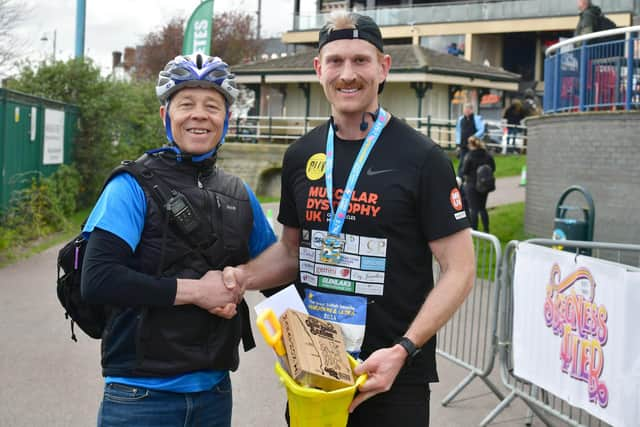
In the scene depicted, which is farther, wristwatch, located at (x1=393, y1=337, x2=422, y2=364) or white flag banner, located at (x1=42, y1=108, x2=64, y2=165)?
white flag banner, located at (x1=42, y1=108, x2=64, y2=165)

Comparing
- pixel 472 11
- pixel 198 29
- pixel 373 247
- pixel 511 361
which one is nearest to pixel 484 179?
pixel 198 29

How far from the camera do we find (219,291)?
3.05m

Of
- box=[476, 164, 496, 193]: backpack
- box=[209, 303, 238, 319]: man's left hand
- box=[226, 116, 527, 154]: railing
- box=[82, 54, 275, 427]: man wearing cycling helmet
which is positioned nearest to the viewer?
box=[82, 54, 275, 427]: man wearing cycling helmet

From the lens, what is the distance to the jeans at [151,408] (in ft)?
9.85

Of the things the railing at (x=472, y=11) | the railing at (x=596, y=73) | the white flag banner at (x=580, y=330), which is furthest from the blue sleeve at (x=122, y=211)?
the railing at (x=472, y=11)

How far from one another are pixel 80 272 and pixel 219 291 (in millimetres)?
542

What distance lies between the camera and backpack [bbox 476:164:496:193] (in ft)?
46.4

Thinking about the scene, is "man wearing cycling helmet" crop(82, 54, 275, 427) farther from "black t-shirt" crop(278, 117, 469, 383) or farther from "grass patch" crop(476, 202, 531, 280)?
"grass patch" crop(476, 202, 531, 280)

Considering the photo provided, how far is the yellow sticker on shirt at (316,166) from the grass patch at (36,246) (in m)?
9.47

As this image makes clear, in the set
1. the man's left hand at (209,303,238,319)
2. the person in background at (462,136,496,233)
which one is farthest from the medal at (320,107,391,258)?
the person in background at (462,136,496,233)

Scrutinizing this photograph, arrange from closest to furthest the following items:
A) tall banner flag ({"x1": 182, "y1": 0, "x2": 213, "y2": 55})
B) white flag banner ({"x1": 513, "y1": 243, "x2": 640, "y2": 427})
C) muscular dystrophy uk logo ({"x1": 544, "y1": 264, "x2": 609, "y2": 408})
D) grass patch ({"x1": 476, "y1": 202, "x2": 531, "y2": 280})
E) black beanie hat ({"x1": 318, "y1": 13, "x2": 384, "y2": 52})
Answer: black beanie hat ({"x1": 318, "y1": 13, "x2": 384, "y2": 52}), white flag banner ({"x1": 513, "y1": 243, "x2": 640, "y2": 427}), muscular dystrophy uk logo ({"x1": 544, "y1": 264, "x2": 609, "y2": 408}), grass patch ({"x1": 476, "y1": 202, "x2": 531, "y2": 280}), tall banner flag ({"x1": 182, "y1": 0, "x2": 213, "y2": 55})

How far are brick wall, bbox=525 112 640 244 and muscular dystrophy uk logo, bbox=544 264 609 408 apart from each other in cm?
749

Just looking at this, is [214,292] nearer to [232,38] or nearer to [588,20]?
[588,20]

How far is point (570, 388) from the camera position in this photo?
5.21 meters
